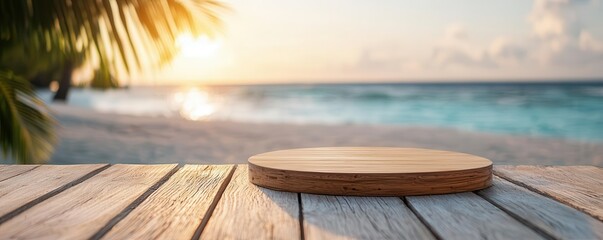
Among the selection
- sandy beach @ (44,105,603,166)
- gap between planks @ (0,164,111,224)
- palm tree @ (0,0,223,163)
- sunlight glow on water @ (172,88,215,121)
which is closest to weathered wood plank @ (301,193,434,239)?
gap between planks @ (0,164,111,224)

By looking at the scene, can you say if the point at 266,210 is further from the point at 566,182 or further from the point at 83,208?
the point at 566,182

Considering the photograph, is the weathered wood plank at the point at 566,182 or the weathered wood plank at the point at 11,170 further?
the weathered wood plank at the point at 11,170

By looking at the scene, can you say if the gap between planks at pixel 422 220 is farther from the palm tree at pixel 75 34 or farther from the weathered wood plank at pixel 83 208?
the palm tree at pixel 75 34

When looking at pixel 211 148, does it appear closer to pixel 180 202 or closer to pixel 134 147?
pixel 134 147

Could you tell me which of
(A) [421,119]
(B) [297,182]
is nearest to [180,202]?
(B) [297,182]

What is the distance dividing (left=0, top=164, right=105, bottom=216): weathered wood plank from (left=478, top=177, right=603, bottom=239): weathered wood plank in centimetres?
131

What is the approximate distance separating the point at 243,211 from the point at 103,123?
11.1 m

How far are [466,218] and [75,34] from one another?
9.52 ft

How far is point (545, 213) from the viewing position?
1442 millimetres

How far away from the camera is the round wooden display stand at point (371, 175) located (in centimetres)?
163

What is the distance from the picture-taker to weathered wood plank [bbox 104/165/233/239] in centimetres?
127

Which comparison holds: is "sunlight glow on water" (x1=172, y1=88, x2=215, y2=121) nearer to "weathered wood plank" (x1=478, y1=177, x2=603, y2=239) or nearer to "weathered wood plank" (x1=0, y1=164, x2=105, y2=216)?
"weathered wood plank" (x1=0, y1=164, x2=105, y2=216)

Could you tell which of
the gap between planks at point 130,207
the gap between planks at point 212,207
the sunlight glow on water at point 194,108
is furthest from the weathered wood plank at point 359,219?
the sunlight glow on water at point 194,108

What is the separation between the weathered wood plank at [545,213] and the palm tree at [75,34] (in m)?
2.49
